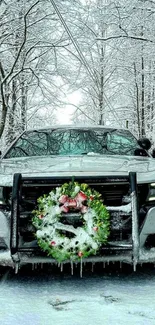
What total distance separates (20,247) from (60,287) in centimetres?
48

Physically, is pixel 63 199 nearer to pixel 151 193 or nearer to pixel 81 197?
pixel 81 197

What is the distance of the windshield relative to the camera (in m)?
4.88

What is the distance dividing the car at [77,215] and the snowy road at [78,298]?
221 millimetres

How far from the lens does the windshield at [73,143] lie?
488cm

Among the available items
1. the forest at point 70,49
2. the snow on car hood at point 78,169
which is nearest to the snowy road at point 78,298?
the snow on car hood at point 78,169

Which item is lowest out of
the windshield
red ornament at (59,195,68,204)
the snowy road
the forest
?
the snowy road

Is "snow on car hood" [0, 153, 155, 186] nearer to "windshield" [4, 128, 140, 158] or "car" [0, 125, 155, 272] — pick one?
"car" [0, 125, 155, 272]

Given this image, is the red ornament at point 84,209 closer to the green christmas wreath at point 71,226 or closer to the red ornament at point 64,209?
the green christmas wreath at point 71,226

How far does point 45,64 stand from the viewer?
16.2m

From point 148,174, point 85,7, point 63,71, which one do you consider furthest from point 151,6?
point 148,174

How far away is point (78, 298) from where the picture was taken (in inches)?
118

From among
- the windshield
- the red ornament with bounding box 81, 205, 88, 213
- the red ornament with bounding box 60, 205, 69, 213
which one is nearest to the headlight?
the red ornament with bounding box 81, 205, 88, 213

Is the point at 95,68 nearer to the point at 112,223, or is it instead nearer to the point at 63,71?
the point at 63,71

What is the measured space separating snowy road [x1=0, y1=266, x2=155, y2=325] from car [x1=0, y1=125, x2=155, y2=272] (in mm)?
221
